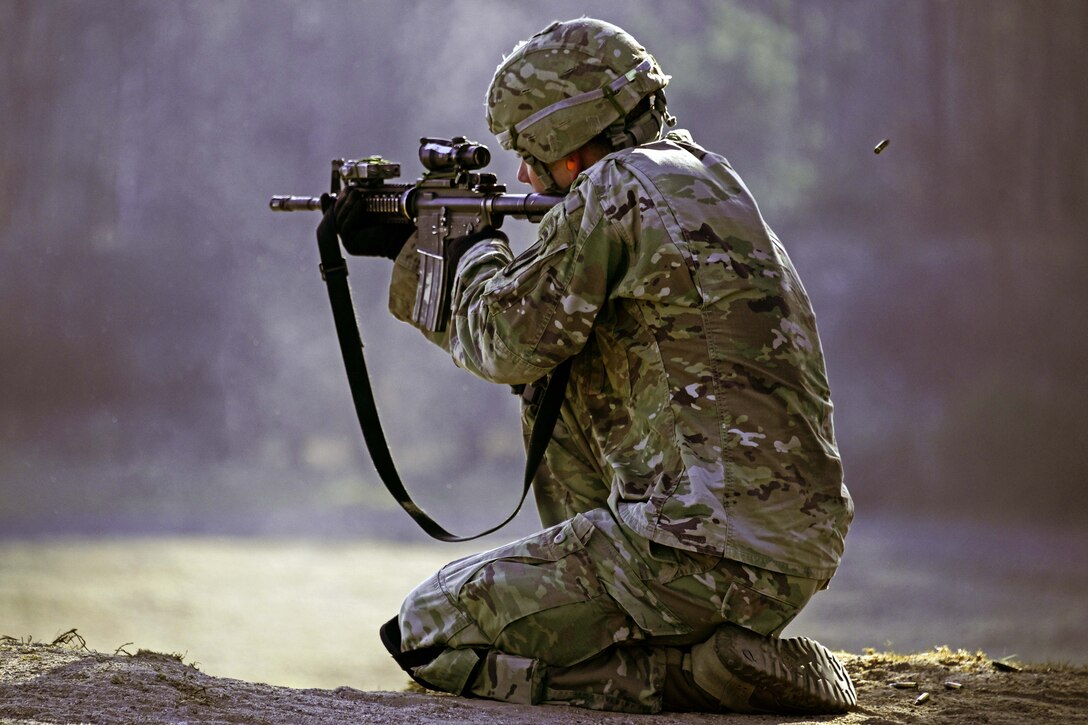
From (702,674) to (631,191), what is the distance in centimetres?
123

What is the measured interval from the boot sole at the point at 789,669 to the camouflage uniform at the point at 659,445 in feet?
0.21

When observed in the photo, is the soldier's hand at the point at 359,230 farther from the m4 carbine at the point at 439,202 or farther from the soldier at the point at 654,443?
the soldier at the point at 654,443

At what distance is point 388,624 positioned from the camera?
368 cm

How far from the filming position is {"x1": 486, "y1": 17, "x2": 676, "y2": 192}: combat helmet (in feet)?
11.2

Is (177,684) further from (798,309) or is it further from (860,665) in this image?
(860,665)

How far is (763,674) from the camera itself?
3.18m

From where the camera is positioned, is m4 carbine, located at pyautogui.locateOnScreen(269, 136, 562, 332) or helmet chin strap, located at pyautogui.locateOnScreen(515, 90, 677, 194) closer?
helmet chin strap, located at pyautogui.locateOnScreen(515, 90, 677, 194)

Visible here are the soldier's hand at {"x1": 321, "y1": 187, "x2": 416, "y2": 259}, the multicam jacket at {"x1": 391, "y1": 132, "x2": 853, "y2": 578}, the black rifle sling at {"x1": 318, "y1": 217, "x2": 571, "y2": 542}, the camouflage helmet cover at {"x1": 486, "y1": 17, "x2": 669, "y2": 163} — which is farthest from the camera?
the soldier's hand at {"x1": 321, "y1": 187, "x2": 416, "y2": 259}

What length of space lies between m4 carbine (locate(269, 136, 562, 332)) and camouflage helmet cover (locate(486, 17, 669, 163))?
0.80ft

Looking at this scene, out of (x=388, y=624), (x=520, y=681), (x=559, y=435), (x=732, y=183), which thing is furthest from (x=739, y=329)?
(x=388, y=624)

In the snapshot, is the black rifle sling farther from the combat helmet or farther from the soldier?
the combat helmet

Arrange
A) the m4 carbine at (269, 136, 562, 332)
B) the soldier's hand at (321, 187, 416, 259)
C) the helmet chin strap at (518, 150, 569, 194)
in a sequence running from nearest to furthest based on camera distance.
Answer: the helmet chin strap at (518, 150, 569, 194)
the m4 carbine at (269, 136, 562, 332)
the soldier's hand at (321, 187, 416, 259)

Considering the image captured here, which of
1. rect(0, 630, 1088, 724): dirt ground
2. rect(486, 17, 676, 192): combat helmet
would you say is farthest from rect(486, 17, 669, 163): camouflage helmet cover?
rect(0, 630, 1088, 724): dirt ground

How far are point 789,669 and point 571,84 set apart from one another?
1.64 m
